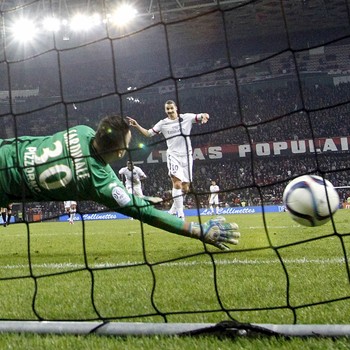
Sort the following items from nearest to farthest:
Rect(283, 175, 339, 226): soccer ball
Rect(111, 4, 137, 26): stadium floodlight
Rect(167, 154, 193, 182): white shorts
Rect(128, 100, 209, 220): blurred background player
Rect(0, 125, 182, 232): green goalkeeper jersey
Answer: Rect(283, 175, 339, 226): soccer ball, Rect(0, 125, 182, 232): green goalkeeper jersey, Rect(128, 100, 209, 220): blurred background player, Rect(167, 154, 193, 182): white shorts, Rect(111, 4, 137, 26): stadium floodlight

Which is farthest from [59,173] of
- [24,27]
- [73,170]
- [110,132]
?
[24,27]

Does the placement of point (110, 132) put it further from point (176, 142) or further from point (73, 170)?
point (176, 142)

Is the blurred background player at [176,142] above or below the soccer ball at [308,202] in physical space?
above

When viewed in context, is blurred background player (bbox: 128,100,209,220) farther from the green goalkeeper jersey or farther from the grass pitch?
the green goalkeeper jersey

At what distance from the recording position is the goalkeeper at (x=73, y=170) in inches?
136

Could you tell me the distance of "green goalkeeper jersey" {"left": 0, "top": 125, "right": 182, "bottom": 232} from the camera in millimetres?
3447

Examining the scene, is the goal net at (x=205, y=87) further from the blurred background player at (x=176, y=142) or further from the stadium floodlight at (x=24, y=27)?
the blurred background player at (x=176, y=142)

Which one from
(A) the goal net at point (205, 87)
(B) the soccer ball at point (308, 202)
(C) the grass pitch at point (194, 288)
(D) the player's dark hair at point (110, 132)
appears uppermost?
(A) the goal net at point (205, 87)

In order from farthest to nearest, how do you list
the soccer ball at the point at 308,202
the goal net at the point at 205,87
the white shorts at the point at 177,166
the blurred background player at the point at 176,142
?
1. the goal net at the point at 205,87
2. the white shorts at the point at 177,166
3. the blurred background player at the point at 176,142
4. the soccer ball at the point at 308,202

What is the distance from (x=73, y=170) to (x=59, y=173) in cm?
9

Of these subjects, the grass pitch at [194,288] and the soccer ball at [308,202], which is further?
the soccer ball at [308,202]

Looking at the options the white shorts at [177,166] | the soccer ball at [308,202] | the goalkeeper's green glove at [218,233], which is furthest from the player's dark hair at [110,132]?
the white shorts at [177,166]

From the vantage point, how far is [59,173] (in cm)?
346

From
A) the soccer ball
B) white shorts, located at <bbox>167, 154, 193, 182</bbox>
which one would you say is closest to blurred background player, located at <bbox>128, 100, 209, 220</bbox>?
white shorts, located at <bbox>167, 154, 193, 182</bbox>
